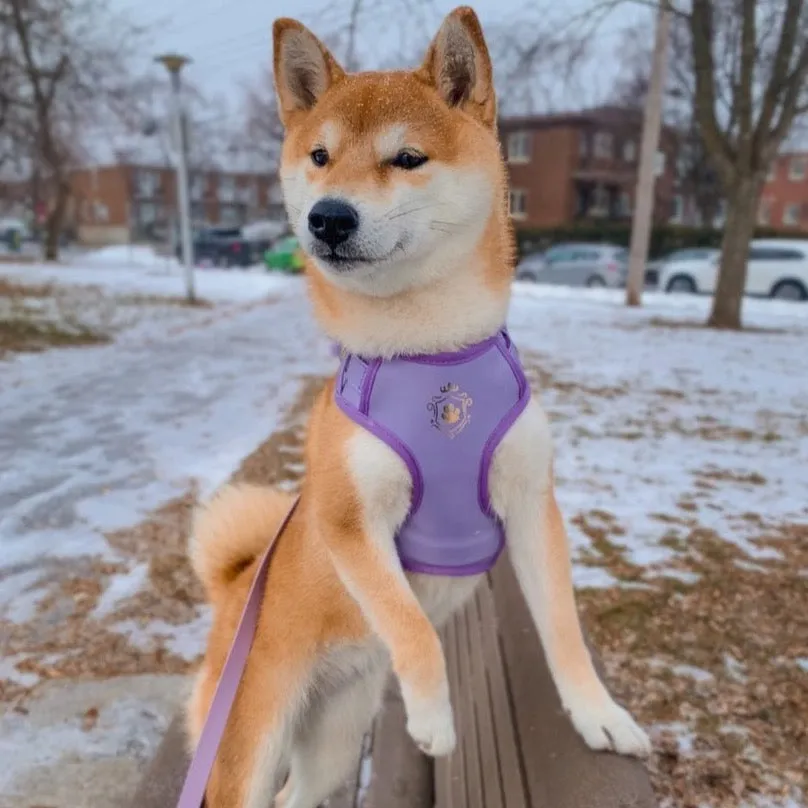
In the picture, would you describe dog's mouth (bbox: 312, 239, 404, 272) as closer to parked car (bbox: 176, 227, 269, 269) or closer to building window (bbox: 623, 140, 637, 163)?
parked car (bbox: 176, 227, 269, 269)

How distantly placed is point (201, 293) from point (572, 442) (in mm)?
14377

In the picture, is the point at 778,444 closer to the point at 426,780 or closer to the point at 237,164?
the point at 426,780

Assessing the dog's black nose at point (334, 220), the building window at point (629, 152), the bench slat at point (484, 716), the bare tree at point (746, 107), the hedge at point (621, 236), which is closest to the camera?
the dog's black nose at point (334, 220)

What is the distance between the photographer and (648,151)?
15.0 metres

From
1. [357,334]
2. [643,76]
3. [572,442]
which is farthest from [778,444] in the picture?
[643,76]

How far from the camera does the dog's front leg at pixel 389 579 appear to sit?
148cm

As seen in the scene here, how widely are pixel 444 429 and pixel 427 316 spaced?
240mm

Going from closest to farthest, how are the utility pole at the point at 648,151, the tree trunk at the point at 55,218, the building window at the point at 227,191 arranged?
the utility pole at the point at 648,151 < the tree trunk at the point at 55,218 < the building window at the point at 227,191

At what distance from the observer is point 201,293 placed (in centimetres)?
1823

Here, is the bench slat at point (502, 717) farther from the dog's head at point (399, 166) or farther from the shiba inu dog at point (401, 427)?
the dog's head at point (399, 166)

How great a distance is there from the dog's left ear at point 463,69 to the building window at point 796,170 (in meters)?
54.9

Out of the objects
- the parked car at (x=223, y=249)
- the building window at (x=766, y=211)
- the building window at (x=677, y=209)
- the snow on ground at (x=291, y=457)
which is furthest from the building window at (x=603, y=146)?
the snow on ground at (x=291, y=457)

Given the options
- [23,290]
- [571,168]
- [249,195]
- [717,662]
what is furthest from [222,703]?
[249,195]

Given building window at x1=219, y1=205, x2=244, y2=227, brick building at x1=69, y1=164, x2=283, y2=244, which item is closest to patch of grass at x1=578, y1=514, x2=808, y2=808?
brick building at x1=69, y1=164, x2=283, y2=244
